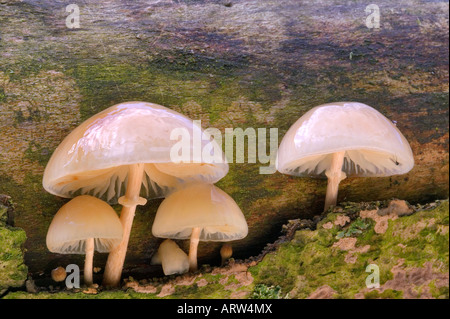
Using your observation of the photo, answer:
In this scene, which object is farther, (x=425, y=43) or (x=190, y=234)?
(x=425, y=43)

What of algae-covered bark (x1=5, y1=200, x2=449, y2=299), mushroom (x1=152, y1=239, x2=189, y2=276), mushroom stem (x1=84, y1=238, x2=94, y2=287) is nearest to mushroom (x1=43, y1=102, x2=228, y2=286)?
mushroom stem (x1=84, y1=238, x2=94, y2=287)

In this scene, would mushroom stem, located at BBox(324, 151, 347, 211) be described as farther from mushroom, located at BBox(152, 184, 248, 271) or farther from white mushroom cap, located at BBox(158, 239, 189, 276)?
white mushroom cap, located at BBox(158, 239, 189, 276)

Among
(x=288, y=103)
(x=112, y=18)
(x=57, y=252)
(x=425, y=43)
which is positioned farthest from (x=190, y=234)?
(x=425, y=43)

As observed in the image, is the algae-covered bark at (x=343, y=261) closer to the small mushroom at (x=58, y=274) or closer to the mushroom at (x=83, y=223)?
the small mushroom at (x=58, y=274)

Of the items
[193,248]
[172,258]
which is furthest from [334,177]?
[172,258]

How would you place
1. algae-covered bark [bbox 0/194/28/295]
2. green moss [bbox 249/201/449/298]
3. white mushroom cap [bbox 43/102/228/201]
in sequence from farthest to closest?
green moss [bbox 249/201/449/298]
algae-covered bark [bbox 0/194/28/295]
white mushroom cap [bbox 43/102/228/201]

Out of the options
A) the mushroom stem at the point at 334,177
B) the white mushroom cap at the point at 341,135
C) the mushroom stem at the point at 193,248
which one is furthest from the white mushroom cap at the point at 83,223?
the mushroom stem at the point at 334,177

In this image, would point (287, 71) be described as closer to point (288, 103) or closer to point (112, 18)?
point (288, 103)
